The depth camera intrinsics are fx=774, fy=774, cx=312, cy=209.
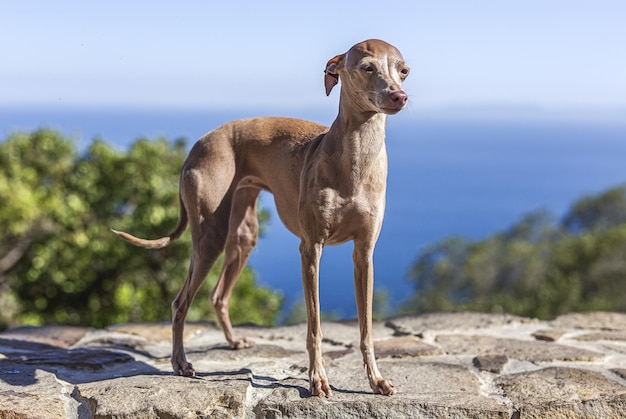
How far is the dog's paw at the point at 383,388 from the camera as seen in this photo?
13.0ft

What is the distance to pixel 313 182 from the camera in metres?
3.85

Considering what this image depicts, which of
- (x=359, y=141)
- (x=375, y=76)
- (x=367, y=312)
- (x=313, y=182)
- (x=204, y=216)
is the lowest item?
(x=367, y=312)

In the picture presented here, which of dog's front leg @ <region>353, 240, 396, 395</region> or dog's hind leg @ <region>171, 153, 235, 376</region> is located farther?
dog's hind leg @ <region>171, 153, 235, 376</region>

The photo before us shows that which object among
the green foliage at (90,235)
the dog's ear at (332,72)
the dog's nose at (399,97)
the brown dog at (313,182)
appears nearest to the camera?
the dog's nose at (399,97)

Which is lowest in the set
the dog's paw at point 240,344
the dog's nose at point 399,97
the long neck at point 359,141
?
the dog's paw at point 240,344

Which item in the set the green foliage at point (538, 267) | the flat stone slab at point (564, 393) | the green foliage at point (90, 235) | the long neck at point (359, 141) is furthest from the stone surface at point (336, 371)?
the green foliage at point (538, 267)

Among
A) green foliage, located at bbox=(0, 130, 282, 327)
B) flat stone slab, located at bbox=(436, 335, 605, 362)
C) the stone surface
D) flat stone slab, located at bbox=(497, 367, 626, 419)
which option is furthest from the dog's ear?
green foliage, located at bbox=(0, 130, 282, 327)

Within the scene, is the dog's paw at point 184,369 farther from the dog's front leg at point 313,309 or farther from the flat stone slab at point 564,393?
the flat stone slab at point 564,393

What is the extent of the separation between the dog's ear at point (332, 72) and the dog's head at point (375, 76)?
51 millimetres

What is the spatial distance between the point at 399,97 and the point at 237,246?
1986 mm

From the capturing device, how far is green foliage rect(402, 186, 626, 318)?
12438mm

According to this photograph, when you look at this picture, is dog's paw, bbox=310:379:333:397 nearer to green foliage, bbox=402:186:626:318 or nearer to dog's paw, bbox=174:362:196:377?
dog's paw, bbox=174:362:196:377

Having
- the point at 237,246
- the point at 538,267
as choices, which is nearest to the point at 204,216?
the point at 237,246

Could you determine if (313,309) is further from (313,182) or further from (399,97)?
(399,97)
